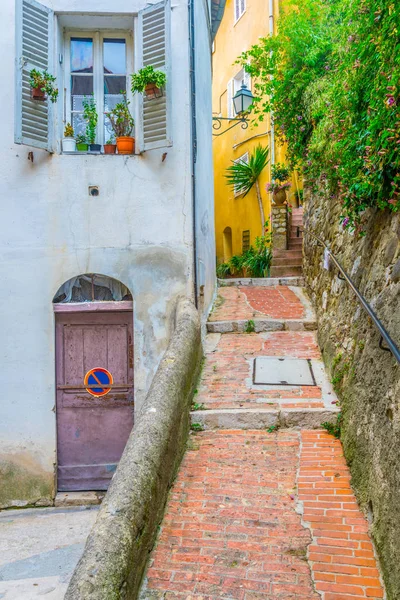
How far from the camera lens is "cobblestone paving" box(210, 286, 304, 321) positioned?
268 inches

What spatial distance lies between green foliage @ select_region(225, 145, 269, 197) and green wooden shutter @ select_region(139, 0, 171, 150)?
727 cm

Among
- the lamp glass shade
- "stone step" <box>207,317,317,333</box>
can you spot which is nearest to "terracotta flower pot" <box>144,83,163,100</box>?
"stone step" <box>207,317,317,333</box>

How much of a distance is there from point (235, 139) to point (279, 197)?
528cm

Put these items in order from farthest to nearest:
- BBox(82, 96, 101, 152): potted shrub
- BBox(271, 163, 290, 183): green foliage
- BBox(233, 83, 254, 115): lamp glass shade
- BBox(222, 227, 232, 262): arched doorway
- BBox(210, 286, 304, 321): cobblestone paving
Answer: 1. BBox(222, 227, 232, 262): arched doorway
2. BBox(271, 163, 290, 183): green foliage
3. BBox(233, 83, 254, 115): lamp glass shade
4. BBox(210, 286, 304, 321): cobblestone paving
5. BBox(82, 96, 101, 152): potted shrub

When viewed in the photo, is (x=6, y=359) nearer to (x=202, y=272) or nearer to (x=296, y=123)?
(x=202, y=272)

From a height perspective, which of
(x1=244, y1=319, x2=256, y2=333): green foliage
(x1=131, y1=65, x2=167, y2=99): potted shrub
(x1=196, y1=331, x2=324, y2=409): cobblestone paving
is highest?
(x1=131, y1=65, x2=167, y2=99): potted shrub

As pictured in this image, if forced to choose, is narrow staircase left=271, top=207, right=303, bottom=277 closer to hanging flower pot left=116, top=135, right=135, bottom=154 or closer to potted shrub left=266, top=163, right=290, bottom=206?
potted shrub left=266, top=163, right=290, bottom=206

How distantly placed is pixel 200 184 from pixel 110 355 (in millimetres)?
2634

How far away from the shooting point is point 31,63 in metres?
5.60

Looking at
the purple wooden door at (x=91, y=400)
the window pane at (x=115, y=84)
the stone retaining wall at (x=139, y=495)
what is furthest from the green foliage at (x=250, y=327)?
the window pane at (x=115, y=84)

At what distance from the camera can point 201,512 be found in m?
3.17

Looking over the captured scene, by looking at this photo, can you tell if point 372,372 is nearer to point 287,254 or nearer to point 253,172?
point 287,254

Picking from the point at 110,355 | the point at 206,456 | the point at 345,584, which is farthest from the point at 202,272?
the point at 345,584

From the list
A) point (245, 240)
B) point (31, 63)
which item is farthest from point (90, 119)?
point (245, 240)
